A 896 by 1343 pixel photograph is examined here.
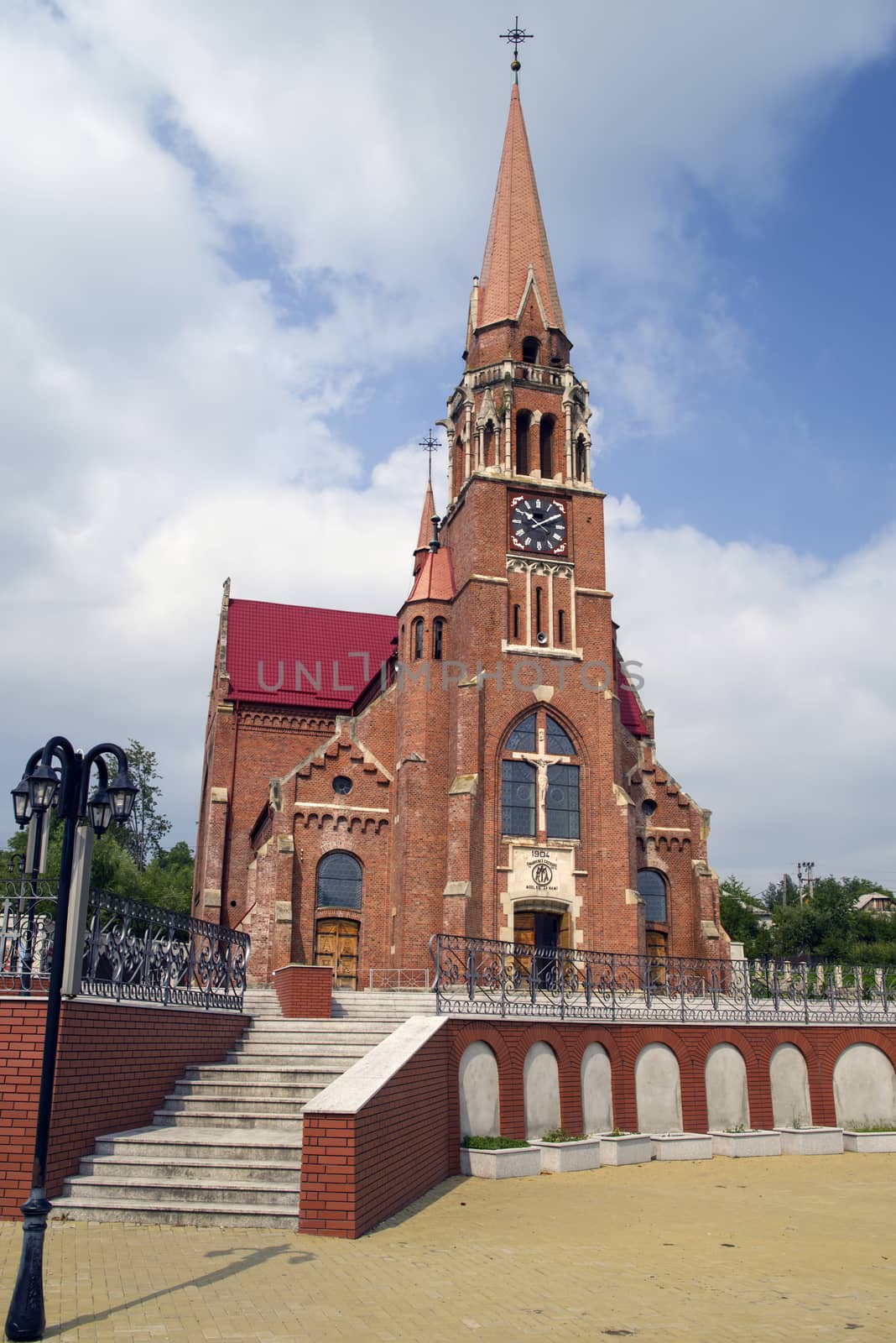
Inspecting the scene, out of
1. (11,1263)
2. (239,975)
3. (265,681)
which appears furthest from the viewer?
(265,681)

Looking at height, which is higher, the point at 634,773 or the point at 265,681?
the point at 265,681

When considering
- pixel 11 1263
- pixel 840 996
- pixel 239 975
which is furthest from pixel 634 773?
pixel 11 1263

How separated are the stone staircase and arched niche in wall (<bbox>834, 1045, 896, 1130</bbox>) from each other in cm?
1057

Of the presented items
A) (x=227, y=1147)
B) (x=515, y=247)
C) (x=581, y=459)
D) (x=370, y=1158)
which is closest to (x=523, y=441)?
(x=581, y=459)

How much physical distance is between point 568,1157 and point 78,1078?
8.01 metres

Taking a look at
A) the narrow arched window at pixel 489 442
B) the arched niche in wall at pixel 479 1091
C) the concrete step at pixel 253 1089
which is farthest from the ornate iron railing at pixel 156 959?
the narrow arched window at pixel 489 442

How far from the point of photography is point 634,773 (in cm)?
3475

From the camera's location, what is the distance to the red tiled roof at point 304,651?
3919 centimetres

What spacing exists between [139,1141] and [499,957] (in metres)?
8.60

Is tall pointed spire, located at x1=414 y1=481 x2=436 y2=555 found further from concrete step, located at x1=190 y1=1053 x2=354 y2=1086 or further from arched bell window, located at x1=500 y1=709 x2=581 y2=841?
concrete step, located at x1=190 y1=1053 x2=354 y2=1086

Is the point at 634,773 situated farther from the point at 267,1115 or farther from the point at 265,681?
the point at 267,1115

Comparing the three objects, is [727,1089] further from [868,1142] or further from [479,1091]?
[479,1091]

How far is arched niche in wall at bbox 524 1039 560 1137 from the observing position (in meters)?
17.2

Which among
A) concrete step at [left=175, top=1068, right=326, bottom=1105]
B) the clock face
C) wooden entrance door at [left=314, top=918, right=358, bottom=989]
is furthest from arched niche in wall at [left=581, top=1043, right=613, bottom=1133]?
the clock face
